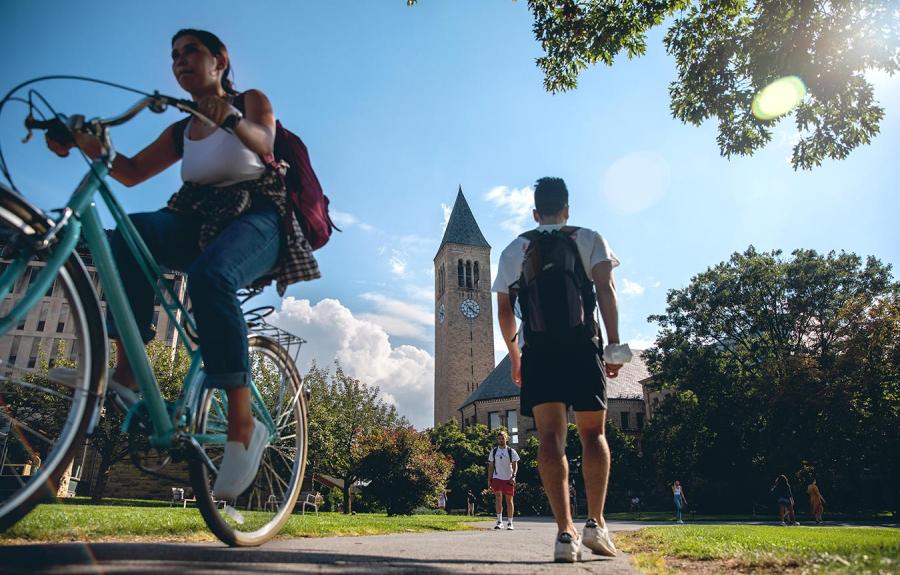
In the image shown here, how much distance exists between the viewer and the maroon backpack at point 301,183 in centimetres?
265

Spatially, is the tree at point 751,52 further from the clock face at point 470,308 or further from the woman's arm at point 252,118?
the clock face at point 470,308

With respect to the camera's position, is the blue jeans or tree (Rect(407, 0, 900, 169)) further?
tree (Rect(407, 0, 900, 169))

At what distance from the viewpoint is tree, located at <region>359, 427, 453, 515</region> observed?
19156 mm

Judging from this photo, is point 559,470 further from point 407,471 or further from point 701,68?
point 407,471

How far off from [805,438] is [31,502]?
107 ft

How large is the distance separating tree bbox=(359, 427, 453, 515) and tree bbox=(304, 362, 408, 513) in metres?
1.41

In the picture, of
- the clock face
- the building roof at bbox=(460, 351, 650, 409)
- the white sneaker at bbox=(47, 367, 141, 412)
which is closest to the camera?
the white sneaker at bbox=(47, 367, 141, 412)

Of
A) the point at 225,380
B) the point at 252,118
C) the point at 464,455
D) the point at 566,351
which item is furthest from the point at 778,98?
the point at 464,455

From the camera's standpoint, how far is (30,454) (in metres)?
2.31

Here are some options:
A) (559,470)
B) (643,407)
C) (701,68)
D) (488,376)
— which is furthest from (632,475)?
(559,470)

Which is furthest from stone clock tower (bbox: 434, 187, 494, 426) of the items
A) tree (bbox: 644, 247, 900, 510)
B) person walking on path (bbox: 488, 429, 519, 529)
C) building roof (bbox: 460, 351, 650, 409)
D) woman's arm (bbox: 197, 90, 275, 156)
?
woman's arm (bbox: 197, 90, 275, 156)

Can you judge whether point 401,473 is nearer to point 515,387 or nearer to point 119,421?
point 119,421

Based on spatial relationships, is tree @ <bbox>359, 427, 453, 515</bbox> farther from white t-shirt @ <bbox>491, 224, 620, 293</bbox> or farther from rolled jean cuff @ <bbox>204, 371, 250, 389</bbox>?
rolled jean cuff @ <bbox>204, 371, 250, 389</bbox>

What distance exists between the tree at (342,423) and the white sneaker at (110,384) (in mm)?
19420
